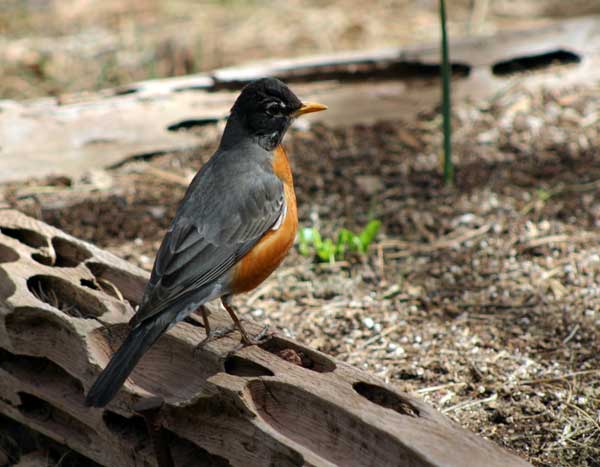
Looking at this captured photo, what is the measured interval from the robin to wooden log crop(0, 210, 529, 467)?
0.17 metres

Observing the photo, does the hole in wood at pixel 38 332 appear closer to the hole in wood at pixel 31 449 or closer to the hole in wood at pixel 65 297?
the hole in wood at pixel 65 297

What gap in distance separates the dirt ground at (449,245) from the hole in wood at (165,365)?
956 mm

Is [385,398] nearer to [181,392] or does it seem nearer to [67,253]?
[181,392]

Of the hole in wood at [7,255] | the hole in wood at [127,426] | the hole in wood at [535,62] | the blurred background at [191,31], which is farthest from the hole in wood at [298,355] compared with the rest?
the blurred background at [191,31]

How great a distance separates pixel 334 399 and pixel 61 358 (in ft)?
3.95

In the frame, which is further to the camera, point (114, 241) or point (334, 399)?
point (114, 241)

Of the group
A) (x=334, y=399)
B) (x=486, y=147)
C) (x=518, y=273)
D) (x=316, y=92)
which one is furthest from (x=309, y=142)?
(x=334, y=399)

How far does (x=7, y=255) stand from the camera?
3.98 m

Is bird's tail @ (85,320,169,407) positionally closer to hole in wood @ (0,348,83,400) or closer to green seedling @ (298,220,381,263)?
hole in wood @ (0,348,83,400)

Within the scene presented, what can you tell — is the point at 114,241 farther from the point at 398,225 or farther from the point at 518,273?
the point at 518,273

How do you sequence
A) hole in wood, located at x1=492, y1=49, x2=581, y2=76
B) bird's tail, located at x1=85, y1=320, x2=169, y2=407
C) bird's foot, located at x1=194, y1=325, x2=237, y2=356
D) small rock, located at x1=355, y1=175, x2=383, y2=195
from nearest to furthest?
bird's tail, located at x1=85, y1=320, x2=169, y2=407 < bird's foot, located at x1=194, y1=325, x2=237, y2=356 < small rock, located at x1=355, y1=175, x2=383, y2=195 < hole in wood, located at x1=492, y1=49, x2=581, y2=76

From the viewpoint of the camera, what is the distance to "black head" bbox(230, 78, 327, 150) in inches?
165

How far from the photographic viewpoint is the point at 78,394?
336 cm

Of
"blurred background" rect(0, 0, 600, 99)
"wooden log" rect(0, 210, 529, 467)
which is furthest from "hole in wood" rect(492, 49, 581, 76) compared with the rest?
"wooden log" rect(0, 210, 529, 467)
